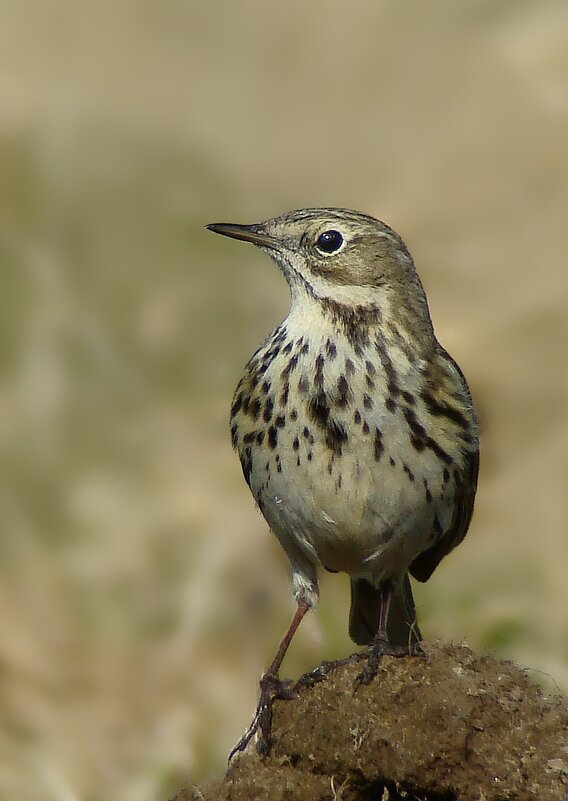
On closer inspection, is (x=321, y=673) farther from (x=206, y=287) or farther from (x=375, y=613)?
(x=206, y=287)

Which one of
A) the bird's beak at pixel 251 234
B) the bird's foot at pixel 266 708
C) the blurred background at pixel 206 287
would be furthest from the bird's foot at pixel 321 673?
the blurred background at pixel 206 287

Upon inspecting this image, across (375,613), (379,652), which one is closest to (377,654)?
(379,652)

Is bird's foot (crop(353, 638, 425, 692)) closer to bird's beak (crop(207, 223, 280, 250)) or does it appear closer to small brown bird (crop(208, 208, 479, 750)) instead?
small brown bird (crop(208, 208, 479, 750))

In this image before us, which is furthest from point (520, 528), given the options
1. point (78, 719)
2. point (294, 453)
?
point (294, 453)

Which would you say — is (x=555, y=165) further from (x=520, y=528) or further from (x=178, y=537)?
(x=178, y=537)

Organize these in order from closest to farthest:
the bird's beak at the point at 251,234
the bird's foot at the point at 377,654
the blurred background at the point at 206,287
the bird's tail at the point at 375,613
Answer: the bird's foot at the point at 377,654
the bird's beak at the point at 251,234
the bird's tail at the point at 375,613
the blurred background at the point at 206,287

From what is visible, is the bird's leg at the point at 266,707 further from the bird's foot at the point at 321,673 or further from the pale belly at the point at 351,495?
the pale belly at the point at 351,495
